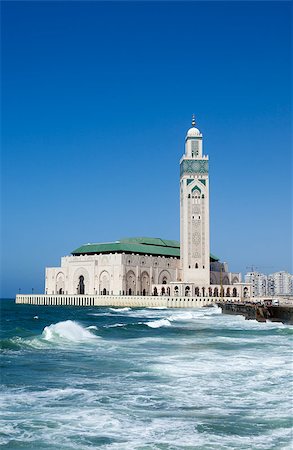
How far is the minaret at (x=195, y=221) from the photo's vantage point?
111875mm

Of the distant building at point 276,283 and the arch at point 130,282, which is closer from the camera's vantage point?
the arch at point 130,282

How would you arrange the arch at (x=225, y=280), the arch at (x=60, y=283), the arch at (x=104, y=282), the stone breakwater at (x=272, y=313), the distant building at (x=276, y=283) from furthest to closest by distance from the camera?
the distant building at (x=276, y=283), the arch at (x=225, y=280), the arch at (x=60, y=283), the arch at (x=104, y=282), the stone breakwater at (x=272, y=313)

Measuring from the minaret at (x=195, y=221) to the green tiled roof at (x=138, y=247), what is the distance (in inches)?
417

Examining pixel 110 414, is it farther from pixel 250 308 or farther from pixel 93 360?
pixel 250 308

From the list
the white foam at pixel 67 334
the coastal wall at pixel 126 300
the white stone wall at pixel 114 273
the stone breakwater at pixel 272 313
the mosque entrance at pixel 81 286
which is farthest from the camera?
the mosque entrance at pixel 81 286

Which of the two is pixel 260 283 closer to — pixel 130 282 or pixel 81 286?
pixel 81 286

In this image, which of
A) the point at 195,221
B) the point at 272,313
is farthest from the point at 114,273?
the point at 272,313

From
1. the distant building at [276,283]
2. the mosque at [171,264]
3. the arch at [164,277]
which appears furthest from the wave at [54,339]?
the distant building at [276,283]

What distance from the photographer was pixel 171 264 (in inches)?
4781

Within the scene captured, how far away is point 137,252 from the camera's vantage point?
11888cm

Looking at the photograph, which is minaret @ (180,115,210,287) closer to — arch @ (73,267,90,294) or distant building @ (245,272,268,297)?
arch @ (73,267,90,294)

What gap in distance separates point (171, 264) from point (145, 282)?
23.5 ft

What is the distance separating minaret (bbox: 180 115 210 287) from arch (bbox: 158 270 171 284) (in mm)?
7324

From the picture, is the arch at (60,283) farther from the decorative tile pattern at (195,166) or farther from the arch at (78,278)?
the decorative tile pattern at (195,166)
